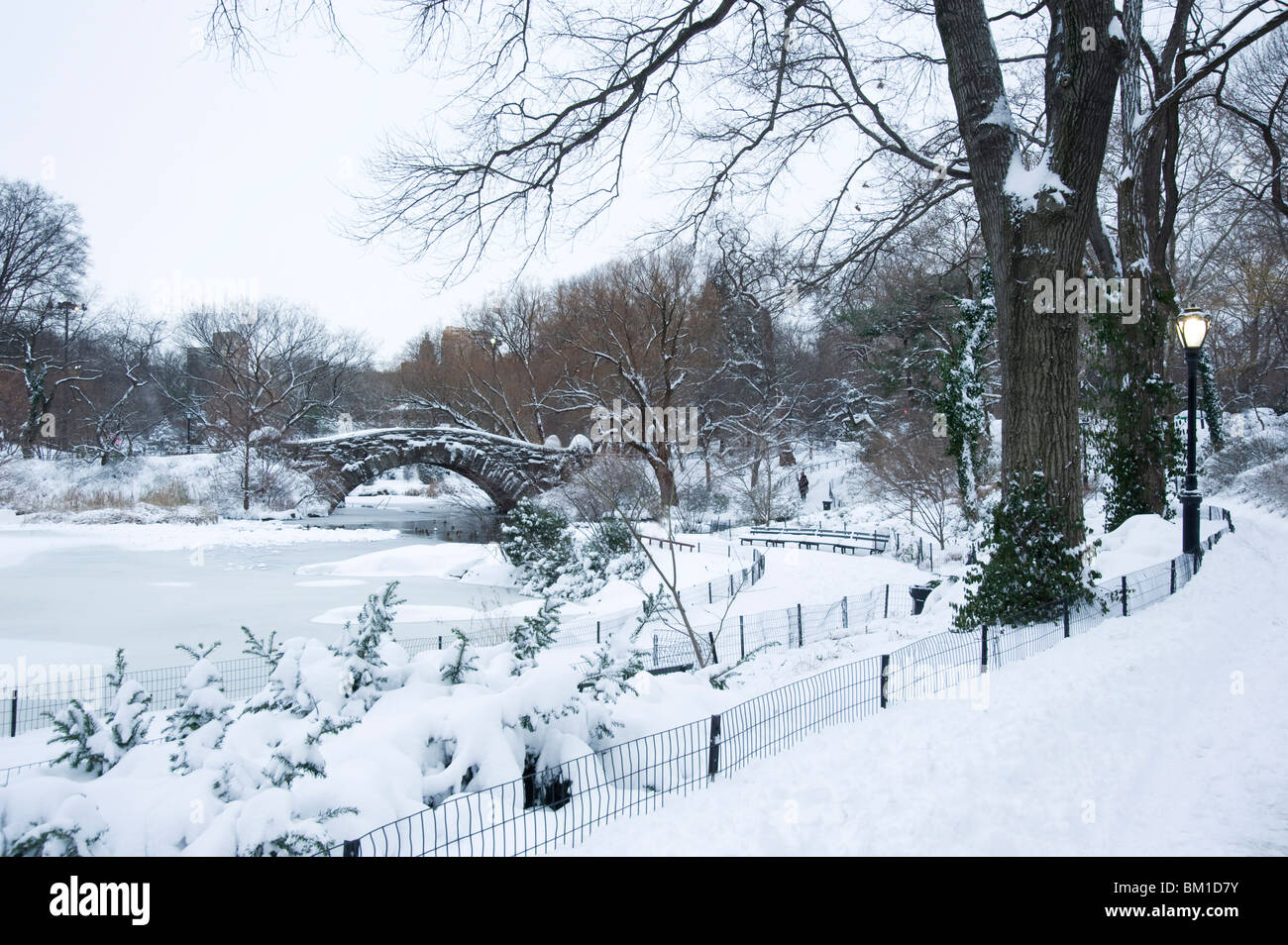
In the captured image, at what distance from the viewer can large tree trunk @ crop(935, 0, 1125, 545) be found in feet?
27.2

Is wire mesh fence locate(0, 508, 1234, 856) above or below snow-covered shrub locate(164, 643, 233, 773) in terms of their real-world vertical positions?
below

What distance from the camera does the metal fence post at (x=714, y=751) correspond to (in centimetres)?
467

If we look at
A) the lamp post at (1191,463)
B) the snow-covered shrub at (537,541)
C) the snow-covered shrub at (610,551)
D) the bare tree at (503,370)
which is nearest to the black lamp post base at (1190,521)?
the lamp post at (1191,463)

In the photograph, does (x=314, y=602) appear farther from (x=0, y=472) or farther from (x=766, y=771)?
(x=0, y=472)

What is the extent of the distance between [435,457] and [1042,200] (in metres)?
30.1

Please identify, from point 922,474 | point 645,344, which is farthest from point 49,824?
point 645,344

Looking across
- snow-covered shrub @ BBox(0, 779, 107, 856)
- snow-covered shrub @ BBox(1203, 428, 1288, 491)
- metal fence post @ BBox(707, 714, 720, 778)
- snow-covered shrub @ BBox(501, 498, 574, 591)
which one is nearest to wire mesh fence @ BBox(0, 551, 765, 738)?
snow-covered shrub @ BBox(0, 779, 107, 856)

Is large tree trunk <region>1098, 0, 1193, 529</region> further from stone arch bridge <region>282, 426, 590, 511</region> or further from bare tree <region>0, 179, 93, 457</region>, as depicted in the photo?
bare tree <region>0, 179, 93, 457</region>

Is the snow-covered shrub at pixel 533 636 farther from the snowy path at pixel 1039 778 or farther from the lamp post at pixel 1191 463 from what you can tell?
the lamp post at pixel 1191 463

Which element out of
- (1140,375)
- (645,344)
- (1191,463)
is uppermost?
(645,344)

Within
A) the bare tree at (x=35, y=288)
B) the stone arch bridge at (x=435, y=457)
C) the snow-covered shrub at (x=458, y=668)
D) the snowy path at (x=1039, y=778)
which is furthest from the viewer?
the stone arch bridge at (x=435, y=457)

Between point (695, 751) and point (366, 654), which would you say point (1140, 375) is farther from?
point (366, 654)

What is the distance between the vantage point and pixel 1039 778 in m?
4.52

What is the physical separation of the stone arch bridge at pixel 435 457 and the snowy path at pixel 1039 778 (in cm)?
2786
